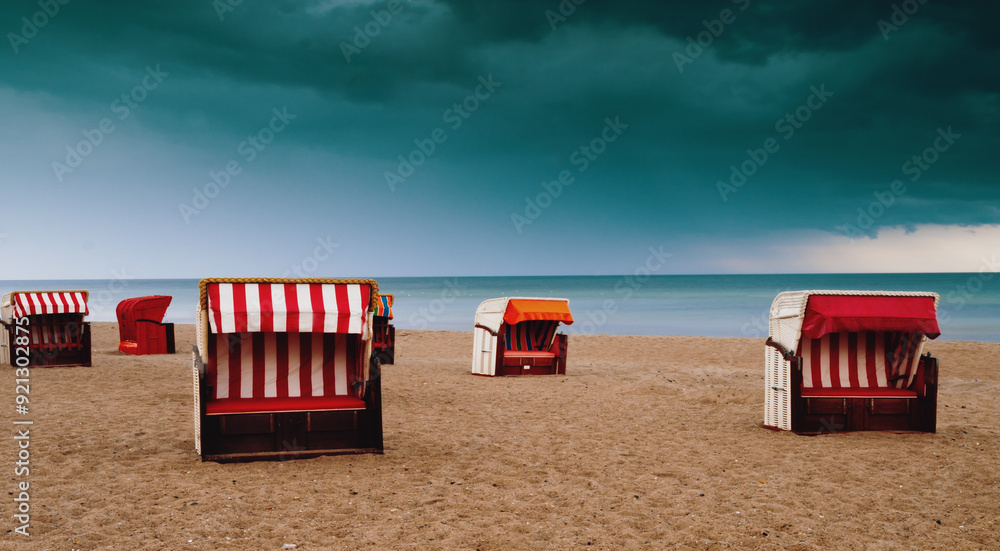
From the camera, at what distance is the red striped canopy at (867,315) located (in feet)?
23.1

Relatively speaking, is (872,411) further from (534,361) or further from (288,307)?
(288,307)

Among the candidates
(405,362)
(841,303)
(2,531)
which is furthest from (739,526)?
(405,362)

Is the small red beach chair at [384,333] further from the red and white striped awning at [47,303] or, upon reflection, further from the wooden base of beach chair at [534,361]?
the red and white striped awning at [47,303]

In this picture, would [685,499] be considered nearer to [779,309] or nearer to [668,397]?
[779,309]

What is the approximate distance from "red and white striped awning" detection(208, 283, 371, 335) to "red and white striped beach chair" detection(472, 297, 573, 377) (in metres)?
6.71

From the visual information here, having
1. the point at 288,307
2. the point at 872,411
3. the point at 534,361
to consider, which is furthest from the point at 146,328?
the point at 872,411

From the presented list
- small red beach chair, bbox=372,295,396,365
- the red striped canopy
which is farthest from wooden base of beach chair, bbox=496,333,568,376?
the red striped canopy

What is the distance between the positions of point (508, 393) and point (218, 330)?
19.5 feet

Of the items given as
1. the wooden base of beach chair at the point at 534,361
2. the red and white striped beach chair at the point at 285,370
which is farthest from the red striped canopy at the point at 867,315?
the wooden base of beach chair at the point at 534,361

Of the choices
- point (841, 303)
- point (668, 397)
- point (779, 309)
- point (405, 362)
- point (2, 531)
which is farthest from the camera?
point (405, 362)

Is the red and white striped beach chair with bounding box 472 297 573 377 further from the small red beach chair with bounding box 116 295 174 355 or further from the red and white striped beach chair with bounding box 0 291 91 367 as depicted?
the small red beach chair with bounding box 116 295 174 355

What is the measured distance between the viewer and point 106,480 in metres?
5.51

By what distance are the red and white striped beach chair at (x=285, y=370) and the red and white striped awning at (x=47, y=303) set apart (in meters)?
8.23

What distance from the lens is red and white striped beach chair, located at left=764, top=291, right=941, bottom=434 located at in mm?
7168
